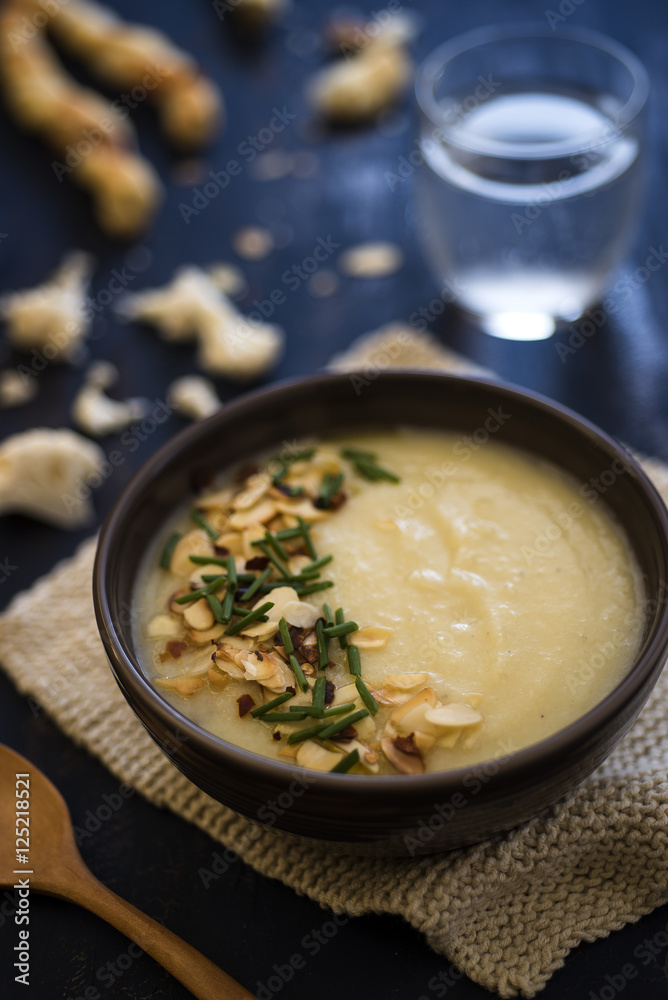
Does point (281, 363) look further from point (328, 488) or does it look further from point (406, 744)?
point (406, 744)

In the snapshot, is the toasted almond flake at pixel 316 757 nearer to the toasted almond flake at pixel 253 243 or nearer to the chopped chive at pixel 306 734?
the chopped chive at pixel 306 734

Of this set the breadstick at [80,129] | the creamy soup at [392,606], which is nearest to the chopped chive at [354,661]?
the creamy soup at [392,606]

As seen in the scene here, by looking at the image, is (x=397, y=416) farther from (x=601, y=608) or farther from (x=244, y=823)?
(x=244, y=823)

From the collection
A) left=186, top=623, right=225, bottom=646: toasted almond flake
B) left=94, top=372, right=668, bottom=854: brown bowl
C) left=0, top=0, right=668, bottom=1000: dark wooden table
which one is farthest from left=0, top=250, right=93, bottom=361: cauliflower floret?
left=186, top=623, right=225, bottom=646: toasted almond flake

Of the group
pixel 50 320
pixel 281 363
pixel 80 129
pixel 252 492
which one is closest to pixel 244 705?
pixel 252 492

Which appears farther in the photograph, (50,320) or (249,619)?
(50,320)

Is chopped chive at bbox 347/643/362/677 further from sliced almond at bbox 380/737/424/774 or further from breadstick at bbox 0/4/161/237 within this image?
breadstick at bbox 0/4/161/237

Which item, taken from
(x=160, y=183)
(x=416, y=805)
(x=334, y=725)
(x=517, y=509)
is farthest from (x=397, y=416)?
(x=160, y=183)
